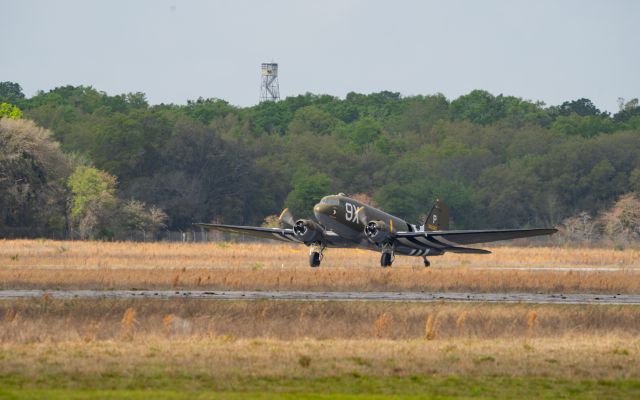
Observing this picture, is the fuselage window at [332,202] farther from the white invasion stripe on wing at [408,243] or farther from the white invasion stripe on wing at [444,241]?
the white invasion stripe on wing at [444,241]

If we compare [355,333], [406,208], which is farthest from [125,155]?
[355,333]

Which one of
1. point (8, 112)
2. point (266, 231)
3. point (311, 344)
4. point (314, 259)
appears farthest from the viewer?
point (8, 112)

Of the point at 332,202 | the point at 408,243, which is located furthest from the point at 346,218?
the point at 408,243

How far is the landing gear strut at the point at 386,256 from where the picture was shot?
56375 mm

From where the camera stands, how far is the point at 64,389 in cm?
1988

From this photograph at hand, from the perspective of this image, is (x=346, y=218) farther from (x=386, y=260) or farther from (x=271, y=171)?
(x=271, y=171)

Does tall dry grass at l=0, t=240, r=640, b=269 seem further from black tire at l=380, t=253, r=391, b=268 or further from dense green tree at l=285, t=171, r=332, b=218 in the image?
dense green tree at l=285, t=171, r=332, b=218

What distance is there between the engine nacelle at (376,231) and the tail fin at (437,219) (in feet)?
21.5

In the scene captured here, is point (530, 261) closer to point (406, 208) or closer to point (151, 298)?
point (151, 298)

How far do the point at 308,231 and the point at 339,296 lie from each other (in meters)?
19.2

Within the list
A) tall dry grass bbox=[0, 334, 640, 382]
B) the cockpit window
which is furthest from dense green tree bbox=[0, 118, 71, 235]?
tall dry grass bbox=[0, 334, 640, 382]

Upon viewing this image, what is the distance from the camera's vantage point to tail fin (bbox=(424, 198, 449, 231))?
2504 inches

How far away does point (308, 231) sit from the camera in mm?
57281

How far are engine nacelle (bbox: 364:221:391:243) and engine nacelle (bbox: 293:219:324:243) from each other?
7.77ft
